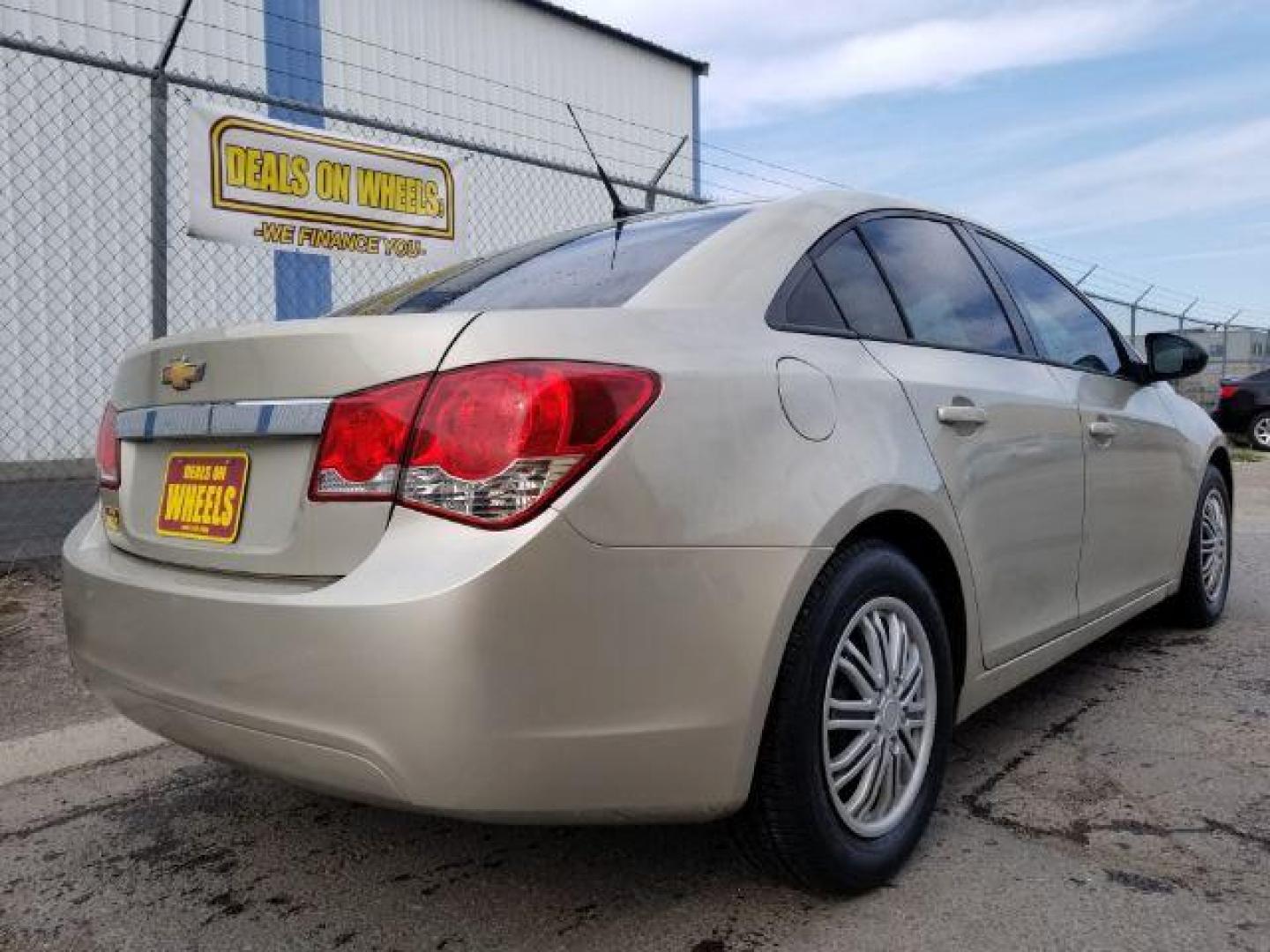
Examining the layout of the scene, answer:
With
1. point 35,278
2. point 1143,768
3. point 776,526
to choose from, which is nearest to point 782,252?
point 776,526

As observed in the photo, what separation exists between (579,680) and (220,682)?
65 cm

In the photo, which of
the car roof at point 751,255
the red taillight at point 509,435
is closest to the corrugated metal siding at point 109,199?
the car roof at point 751,255

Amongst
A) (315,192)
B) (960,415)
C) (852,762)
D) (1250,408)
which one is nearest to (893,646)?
(852,762)

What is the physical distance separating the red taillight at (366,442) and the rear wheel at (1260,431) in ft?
57.5

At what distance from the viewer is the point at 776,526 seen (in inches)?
73.7

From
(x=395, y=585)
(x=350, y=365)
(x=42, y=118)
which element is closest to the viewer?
(x=395, y=585)

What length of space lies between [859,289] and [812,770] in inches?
43.9

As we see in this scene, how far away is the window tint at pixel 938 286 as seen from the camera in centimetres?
261

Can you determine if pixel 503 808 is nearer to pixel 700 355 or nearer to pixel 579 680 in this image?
pixel 579 680

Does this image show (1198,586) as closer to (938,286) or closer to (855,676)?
(938,286)

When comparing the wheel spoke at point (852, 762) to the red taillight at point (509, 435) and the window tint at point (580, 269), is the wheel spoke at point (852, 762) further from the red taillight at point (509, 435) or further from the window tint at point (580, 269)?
the window tint at point (580, 269)

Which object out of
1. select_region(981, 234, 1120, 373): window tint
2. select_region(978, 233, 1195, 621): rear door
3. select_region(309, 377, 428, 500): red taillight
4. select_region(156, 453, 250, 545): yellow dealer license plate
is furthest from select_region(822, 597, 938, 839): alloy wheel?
select_region(981, 234, 1120, 373): window tint

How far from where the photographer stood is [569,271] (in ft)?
7.76

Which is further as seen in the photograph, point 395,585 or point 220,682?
point 220,682
